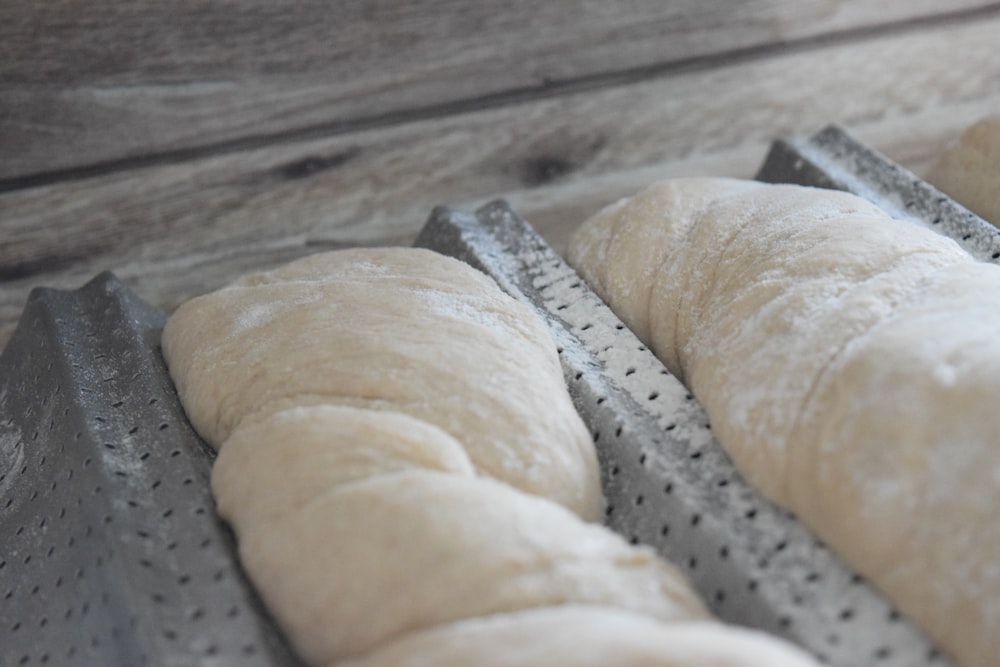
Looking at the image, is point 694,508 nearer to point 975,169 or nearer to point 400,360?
point 400,360

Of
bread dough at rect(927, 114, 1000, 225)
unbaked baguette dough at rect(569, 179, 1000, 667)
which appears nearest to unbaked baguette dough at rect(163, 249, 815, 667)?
unbaked baguette dough at rect(569, 179, 1000, 667)

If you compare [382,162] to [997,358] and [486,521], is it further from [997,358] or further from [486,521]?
[997,358]

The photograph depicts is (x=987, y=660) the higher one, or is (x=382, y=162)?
(x=382, y=162)

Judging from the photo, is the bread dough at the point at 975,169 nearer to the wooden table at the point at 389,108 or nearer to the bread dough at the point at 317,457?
the wooden table at the point at 389,108

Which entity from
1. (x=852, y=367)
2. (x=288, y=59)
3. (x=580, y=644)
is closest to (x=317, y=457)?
(x=580, y=644)

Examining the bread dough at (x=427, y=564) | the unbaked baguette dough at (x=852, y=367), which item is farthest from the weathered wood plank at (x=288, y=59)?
the bread dough at (x=427, y=564)

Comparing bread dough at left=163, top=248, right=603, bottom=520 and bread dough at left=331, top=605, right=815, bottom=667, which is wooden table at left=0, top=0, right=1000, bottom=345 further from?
bread dough at left=331, top=605, right=815, bottom=667

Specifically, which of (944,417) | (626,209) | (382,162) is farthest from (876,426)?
(382,162)
